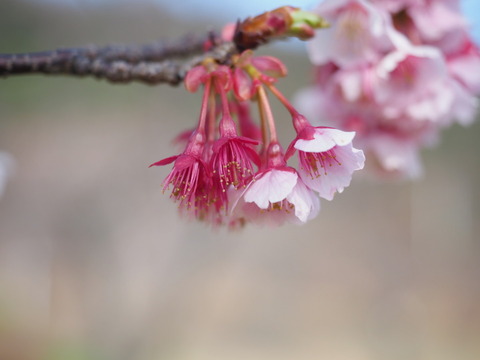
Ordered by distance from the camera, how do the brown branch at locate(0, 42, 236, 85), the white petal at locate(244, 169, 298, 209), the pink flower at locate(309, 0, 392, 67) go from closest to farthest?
the white petal at locate(244, 169, 298, 209), the brown branch at locate(0, 42, 236, 85), the pink flower at locate(309, 0, 392, 67)

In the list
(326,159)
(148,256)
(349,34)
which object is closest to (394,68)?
(349,34)

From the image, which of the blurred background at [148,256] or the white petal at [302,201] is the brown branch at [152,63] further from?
the blurred background at [148,256]

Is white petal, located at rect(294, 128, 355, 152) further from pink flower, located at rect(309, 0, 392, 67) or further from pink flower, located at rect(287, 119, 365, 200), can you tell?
pink flower, located at rect(309, 0, 392, 67)

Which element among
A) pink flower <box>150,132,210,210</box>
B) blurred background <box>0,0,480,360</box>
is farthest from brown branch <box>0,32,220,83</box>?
blurred background <box>0,0,480,360</box>

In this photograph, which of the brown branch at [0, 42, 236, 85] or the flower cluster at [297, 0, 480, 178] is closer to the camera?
the brown branch at [0, 42, 236, 85]

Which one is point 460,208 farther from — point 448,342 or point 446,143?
point 448,342

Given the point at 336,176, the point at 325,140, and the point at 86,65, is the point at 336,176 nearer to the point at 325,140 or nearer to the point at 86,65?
the point at 325,140

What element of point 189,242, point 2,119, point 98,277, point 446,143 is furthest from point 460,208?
point 2,119

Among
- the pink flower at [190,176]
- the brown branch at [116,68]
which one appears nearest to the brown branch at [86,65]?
the brown branch at [116,68]
